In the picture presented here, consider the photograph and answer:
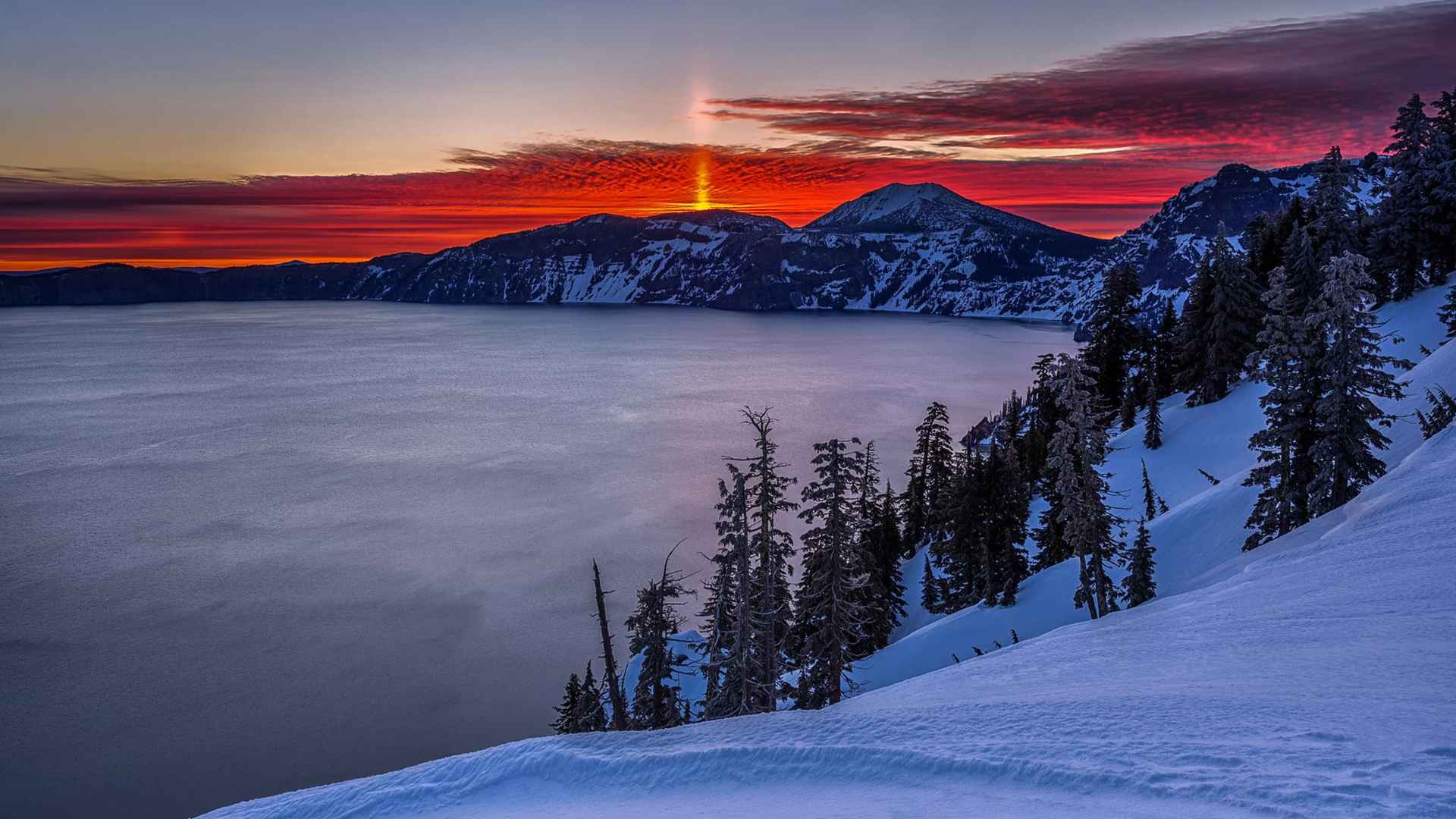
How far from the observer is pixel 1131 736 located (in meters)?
6.54

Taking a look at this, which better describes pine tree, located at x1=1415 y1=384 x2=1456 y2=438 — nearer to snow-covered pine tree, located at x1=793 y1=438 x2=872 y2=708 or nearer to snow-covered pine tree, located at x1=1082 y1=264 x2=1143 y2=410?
snow-covered pine tree, located at x1=793 y1=438 x2=872 y2=708

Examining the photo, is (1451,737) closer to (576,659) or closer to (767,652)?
(767,652)

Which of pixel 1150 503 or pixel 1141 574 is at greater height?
pixel 1141 574

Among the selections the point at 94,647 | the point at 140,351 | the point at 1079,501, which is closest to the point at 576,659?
the point at 94,647

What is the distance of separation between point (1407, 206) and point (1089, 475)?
108ft

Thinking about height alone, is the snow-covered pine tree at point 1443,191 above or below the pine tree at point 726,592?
above

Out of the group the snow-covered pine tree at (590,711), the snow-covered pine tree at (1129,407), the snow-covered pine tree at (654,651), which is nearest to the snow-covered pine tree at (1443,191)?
the snow-covered pine tree at (1129,407)

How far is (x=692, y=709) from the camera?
108 feet

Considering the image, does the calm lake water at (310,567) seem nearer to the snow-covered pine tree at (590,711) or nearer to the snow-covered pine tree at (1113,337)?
the snow-covered pine tree at (590,711)

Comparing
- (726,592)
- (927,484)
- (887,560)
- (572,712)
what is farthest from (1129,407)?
(572,712)

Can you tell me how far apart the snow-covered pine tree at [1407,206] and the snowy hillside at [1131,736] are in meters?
36.2

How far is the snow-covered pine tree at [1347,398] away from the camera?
64.5ft

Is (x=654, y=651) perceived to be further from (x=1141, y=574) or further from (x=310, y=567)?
(x=310, y=567)

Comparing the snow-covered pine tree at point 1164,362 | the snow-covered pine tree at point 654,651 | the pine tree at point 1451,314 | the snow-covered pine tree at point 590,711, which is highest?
the pine tree at point 1451,314
